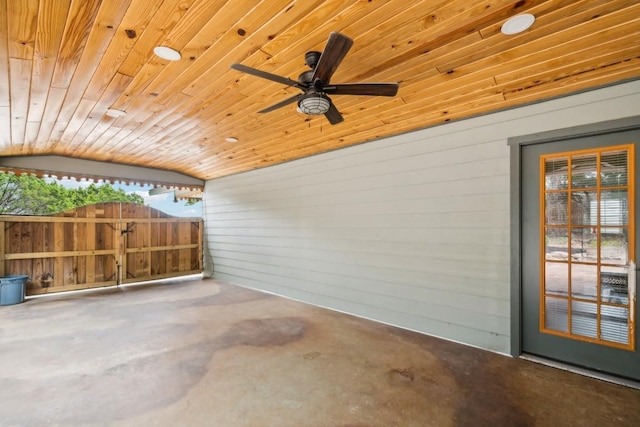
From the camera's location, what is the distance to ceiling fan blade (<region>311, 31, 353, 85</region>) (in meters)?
1.68

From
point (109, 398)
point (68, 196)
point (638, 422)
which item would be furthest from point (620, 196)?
point (68, 196)

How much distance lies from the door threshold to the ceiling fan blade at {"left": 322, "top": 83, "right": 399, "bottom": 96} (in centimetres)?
303

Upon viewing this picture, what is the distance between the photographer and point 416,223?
13.0 feet

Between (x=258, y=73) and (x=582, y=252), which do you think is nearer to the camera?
(x=258, y=73)

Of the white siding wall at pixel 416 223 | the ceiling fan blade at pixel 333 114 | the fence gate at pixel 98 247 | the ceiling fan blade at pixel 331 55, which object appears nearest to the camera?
the ceiling fan blade at pixel 331 55

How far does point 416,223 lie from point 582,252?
1670mm

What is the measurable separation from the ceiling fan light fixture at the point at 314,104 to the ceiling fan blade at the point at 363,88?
72 mm

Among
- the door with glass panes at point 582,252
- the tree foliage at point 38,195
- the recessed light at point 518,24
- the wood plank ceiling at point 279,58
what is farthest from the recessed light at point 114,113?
the tree foliage at point 38,195

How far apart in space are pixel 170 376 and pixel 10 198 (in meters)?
16.2

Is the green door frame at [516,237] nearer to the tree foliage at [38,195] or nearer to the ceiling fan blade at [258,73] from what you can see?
the ceiling fan blade at [258,73]

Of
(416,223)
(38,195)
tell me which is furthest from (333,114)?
(38,195)

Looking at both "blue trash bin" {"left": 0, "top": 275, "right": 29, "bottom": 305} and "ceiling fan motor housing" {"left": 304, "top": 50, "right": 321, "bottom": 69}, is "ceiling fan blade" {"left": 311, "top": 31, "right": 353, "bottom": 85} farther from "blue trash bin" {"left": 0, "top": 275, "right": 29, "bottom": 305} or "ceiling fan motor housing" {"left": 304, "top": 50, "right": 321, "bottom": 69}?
"blue trash bin" {"left": 0, "top": 275, "right": 29, "bottom": 305}

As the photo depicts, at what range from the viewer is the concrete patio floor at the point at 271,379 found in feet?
7.23

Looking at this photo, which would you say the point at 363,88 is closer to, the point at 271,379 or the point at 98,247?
the point at 271,379
